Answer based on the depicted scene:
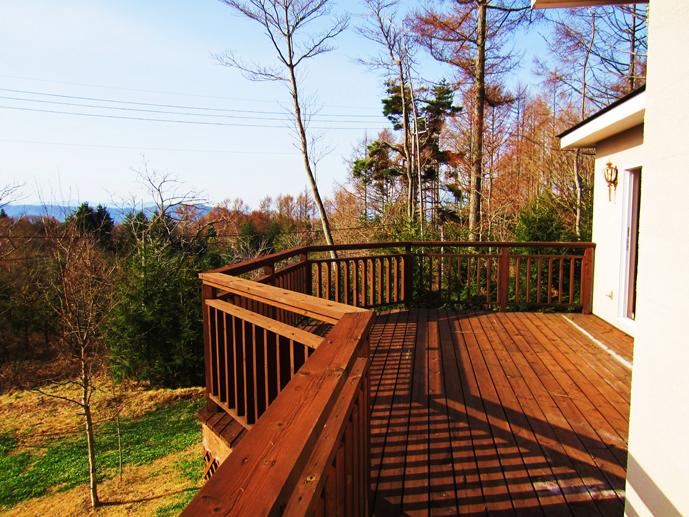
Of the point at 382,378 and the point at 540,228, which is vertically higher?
the point at 540,228

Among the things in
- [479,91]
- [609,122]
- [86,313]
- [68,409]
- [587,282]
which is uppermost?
[479,91]

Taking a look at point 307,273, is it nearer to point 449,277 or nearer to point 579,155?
point 449,277

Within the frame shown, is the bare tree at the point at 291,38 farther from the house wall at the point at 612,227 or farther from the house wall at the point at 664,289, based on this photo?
the house wall at the point at 664,289

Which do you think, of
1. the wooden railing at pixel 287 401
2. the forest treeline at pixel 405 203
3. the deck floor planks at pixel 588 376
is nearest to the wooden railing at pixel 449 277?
the deck floor planks at pixel 588 376

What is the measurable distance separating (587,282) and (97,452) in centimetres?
1035

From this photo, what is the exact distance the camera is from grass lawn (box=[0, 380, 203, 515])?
8039 mm

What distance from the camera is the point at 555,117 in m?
15.5

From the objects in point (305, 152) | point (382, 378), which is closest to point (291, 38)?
point (305, 152)

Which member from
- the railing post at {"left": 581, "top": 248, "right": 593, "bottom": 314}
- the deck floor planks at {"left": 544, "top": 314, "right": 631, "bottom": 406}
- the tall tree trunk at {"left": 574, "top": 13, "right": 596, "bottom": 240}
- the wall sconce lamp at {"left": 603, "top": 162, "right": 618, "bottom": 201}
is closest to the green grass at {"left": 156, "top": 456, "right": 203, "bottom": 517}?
the deck floor planks at {"left": 544, "top": 314, "right": 631, "bottom": 406}

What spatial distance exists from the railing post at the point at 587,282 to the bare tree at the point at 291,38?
936cm

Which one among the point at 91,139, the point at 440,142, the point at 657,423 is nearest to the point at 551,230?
the point at 657,423

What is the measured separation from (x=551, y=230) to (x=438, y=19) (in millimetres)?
6776

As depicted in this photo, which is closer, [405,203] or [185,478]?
[185,478]

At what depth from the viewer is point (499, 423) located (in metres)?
2.78
